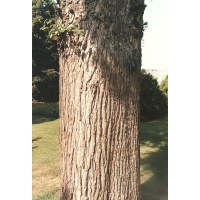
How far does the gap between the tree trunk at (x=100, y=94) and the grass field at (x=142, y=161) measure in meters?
2.63

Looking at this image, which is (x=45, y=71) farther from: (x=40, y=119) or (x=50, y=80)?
(x=40, y=119)

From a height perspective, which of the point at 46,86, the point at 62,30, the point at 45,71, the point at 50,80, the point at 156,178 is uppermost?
the point at 45,71

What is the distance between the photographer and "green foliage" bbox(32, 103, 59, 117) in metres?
16.0

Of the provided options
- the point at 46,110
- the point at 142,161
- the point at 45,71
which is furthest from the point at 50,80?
the point at 142,161

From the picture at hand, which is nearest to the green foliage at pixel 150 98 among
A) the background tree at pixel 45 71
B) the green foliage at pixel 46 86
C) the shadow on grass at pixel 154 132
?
the shadow on grass at pixel 154 132

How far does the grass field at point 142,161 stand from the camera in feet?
18.9

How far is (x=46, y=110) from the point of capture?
16594mm

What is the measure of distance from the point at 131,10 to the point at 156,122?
36.0ft

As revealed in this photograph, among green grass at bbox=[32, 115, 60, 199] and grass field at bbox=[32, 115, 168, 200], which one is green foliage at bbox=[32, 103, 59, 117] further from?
grass field at bbox=[32, 115, 168, 200]

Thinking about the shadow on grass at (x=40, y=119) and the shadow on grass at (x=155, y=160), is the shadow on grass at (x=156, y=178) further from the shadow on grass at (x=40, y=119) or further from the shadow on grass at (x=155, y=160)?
the shadow on grass at (x=40, y=119)

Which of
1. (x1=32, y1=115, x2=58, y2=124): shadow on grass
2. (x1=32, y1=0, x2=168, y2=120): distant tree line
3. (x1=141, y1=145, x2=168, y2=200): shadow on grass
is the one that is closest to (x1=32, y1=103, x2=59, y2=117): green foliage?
(x1=32, y1=115, x2=58, y2=124): shadow on grass

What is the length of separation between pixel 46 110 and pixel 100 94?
14.0 meters

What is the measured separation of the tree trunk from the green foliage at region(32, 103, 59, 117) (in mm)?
12763

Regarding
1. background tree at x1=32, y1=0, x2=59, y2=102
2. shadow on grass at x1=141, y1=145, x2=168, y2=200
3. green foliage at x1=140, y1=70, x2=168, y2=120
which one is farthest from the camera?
background tree at x1=32, y1=0, x2=59, y2=102
